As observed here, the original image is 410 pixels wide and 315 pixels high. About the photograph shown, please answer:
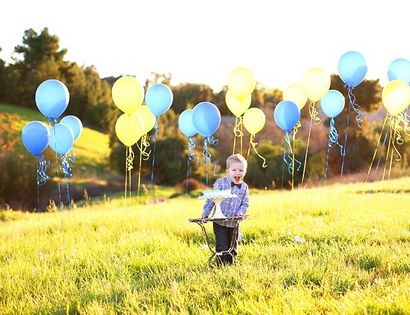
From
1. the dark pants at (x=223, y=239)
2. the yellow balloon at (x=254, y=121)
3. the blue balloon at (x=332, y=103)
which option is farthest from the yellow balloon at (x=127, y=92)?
the blue balloon at (x=332, y=103)

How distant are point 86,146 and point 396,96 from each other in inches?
1011

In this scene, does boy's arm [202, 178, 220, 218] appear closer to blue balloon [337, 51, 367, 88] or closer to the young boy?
the young boy

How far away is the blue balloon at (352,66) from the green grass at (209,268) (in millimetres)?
2700

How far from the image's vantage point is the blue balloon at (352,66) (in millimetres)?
9719

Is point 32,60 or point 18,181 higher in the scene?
point 32,60

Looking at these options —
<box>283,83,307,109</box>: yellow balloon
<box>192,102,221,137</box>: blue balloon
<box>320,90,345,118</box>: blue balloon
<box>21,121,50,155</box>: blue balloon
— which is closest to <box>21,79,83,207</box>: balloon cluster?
<box>21,121,50,155</box>: blue balloon

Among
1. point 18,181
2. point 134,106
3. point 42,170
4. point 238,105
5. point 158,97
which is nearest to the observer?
point 134,106

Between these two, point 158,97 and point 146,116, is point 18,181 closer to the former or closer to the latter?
point 146,116

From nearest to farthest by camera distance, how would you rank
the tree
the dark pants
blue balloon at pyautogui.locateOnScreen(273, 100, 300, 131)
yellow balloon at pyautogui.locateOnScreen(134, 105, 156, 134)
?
the dark pants < blue balloon at pyautogui.locateOnScreen(273, 100, 300, 131) < yellow balloon at pyautogui.locateOnScreen(134, 105, 156, 134) < the tree

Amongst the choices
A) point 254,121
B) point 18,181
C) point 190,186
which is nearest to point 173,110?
point 190,186

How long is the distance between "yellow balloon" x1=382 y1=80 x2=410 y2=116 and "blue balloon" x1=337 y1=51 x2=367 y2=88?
2.29ft

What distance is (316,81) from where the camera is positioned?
32.4 ft

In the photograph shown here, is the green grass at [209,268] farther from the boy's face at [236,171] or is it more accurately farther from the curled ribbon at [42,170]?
the curled ribbon at [42,170]

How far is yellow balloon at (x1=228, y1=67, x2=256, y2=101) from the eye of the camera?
29.7 feet
